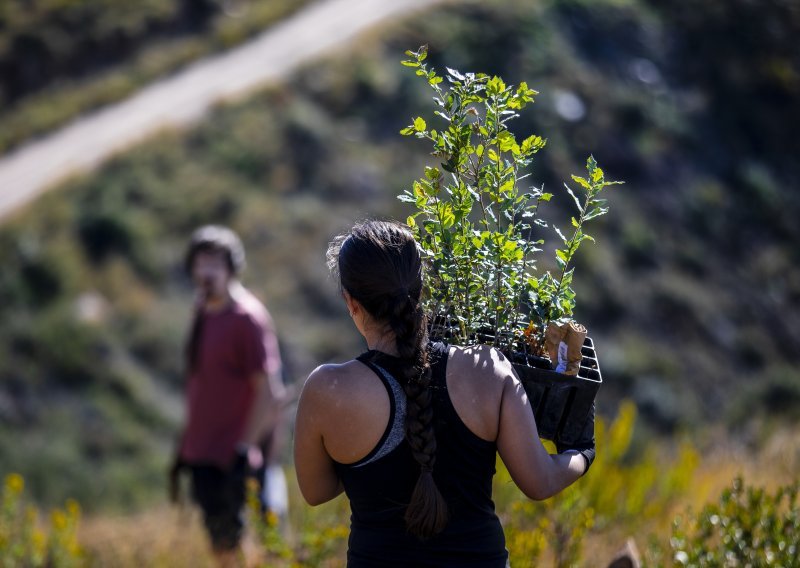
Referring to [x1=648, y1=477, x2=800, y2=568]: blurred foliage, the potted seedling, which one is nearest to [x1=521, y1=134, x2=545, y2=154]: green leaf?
the potted seedling

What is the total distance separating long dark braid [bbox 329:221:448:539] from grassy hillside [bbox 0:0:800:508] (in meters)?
6.72

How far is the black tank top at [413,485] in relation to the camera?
222 cm

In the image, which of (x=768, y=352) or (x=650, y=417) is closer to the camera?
(x=650, y=417)

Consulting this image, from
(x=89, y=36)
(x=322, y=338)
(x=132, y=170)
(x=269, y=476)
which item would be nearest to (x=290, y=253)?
(x=322, y=338)

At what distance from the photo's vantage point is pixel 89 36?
18.9 meters

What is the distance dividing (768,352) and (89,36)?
14.0 meters

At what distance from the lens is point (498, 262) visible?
8.32 feet

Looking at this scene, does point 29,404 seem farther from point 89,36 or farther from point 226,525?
point 89,36

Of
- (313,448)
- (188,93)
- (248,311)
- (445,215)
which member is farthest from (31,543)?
(188,93)

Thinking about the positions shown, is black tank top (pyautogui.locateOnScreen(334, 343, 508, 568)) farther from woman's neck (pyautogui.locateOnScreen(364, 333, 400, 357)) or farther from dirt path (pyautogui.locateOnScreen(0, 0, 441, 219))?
dirt path (pyautogui.locateOnScreen(0, 0, 441, 219))

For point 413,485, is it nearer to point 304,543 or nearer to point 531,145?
point 531,145

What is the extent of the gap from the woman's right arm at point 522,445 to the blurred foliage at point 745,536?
1.03m

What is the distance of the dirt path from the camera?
15.2 meters

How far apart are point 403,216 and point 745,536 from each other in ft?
38.9
